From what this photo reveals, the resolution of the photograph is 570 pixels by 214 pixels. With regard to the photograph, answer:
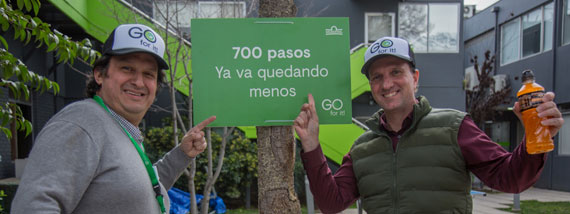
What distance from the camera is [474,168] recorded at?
2076 mm

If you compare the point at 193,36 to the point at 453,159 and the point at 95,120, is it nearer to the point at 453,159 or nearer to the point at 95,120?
the point at 95,120

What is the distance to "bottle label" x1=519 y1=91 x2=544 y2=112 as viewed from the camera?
67.2 inches

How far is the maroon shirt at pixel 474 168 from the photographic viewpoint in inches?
74.7

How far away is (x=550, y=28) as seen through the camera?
12992 millimetres

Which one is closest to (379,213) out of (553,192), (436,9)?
(436,9)

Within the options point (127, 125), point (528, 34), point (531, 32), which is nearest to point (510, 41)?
point (528, 34)

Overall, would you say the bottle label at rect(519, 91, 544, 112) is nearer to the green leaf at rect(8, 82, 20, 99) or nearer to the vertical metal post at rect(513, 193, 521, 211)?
the green leaf at rect(8, 82, 20, 99)

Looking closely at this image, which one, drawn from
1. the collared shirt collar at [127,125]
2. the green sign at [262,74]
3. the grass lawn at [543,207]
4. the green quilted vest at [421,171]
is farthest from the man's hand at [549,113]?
the grass lawn at [543,207]

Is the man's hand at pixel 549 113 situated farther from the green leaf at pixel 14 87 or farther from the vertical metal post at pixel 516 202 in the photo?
the vertical metal post at pixel 516 202

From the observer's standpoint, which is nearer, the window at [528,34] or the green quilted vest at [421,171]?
the green quilted vest at [421,171]

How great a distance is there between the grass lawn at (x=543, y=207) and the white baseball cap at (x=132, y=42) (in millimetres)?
9603

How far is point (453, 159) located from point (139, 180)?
154 centimetres

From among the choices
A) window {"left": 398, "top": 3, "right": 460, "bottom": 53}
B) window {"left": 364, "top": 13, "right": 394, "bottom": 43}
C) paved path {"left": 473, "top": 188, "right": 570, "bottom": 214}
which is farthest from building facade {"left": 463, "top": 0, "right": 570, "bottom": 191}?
window {"left": 364, "top": 13, "right": 394, "bottom": 43}

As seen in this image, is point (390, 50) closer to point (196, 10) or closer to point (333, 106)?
point (333, 106)
